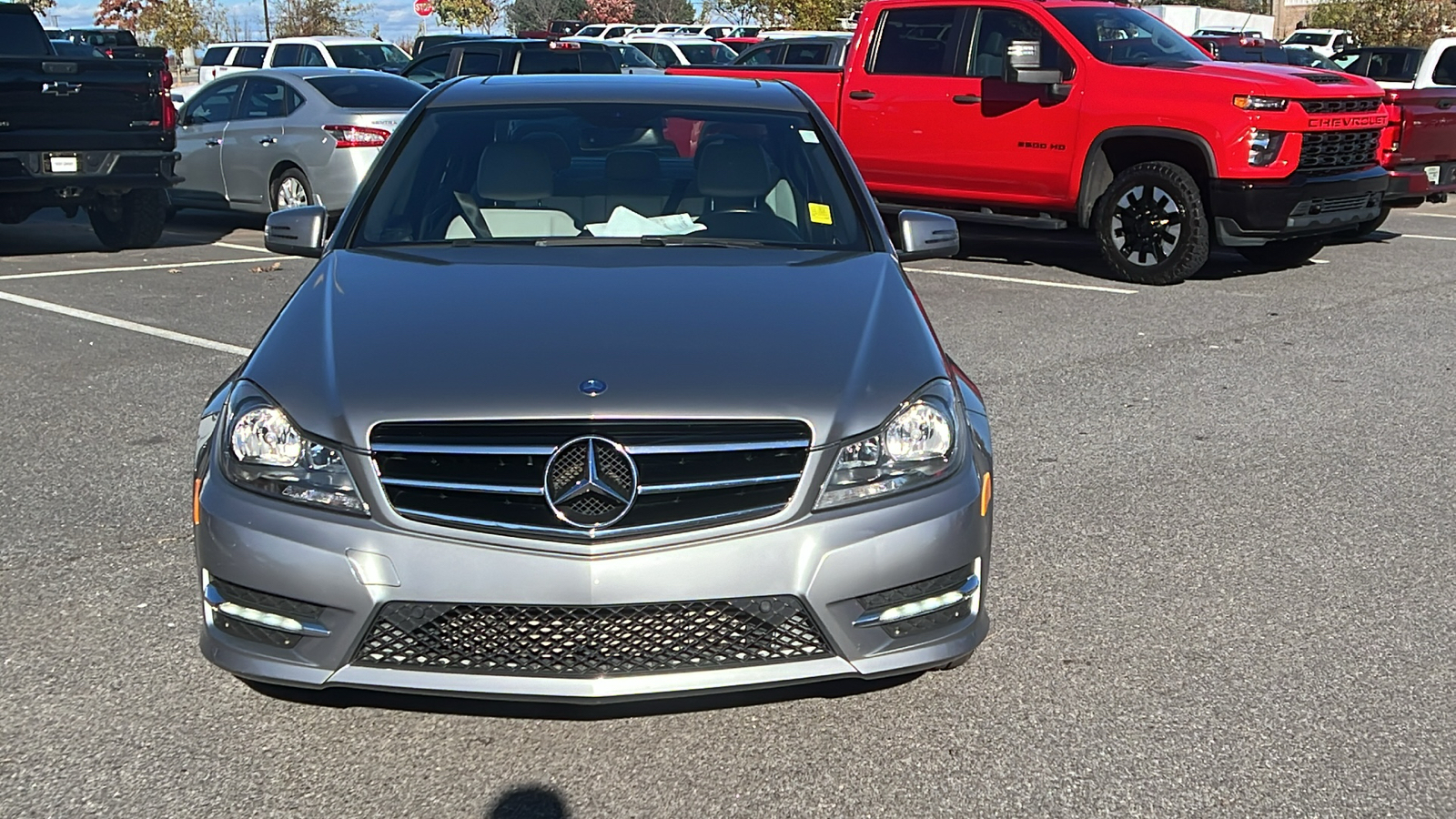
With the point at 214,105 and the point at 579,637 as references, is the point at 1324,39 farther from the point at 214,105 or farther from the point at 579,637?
the point at 579,637

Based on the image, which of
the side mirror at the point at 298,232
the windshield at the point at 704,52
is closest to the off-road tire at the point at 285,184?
the side mirror at the point at 298,232

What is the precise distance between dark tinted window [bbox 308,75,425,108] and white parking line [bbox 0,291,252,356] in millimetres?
3864

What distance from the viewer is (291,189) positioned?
13.7 meters

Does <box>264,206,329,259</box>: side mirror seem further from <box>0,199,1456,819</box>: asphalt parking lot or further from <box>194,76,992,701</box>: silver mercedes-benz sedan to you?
<box>194,76,992,701</box>: silver mercedes-benz sedan

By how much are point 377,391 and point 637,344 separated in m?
0.62

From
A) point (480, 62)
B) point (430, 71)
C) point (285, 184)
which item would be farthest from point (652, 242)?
point (430, 71)

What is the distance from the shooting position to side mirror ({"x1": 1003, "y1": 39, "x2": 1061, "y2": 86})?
11102mm

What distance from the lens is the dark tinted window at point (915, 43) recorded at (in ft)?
39.9

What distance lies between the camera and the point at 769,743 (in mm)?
3621

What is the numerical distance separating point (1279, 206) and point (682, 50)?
57.8 ft

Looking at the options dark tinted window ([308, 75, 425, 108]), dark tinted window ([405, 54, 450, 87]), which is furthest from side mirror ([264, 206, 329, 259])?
dark tinted window ([405, 54, 450, 87])

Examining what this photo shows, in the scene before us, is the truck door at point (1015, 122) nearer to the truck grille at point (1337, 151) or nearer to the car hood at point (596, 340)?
the truck grille at point (1337, 151)

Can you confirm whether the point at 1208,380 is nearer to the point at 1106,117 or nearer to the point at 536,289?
the point at 1106,117

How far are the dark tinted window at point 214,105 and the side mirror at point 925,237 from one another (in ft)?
35.8
